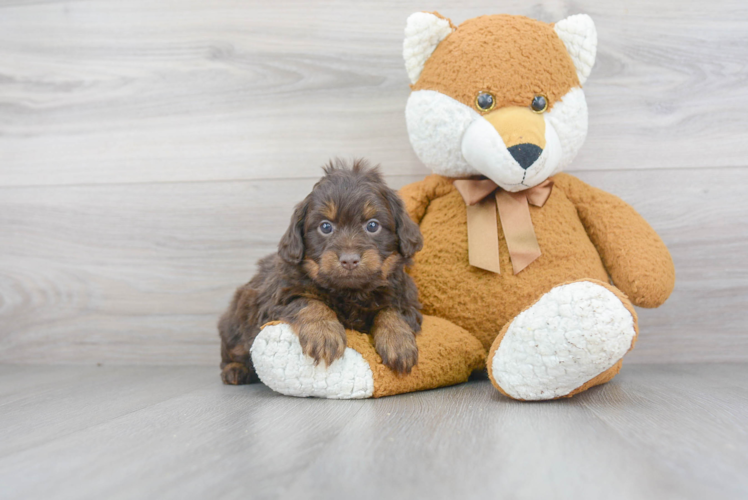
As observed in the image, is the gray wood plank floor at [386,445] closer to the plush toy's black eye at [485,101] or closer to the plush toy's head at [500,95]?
the plush toy's head at [500,95]

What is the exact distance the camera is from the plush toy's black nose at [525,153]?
5.00ft

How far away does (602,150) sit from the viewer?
213 cm

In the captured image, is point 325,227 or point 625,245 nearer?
point 325,227

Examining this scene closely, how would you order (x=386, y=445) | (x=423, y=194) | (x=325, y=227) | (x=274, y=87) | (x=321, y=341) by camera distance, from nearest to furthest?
(x=386, y=445), (x=321, y=341), (x=325, y=227), (x=423, y=194), (x=274, y=87)

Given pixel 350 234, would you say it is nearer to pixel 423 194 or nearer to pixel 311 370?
pixel 311 370

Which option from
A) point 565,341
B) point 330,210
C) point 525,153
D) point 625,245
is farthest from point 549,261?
point 330,210

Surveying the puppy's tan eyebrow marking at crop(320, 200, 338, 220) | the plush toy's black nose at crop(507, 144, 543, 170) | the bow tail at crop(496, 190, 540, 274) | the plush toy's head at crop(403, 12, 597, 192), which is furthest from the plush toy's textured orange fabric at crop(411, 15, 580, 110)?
the puppy's tan eyebrow marking at crop(320, 200, 338, 220)

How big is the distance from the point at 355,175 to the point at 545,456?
89 cm

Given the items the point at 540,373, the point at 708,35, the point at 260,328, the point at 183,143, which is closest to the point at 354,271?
the point at 260,328

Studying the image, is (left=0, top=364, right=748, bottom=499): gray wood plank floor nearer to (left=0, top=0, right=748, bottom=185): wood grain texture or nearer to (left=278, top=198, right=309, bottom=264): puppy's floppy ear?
(left=278, top=198, right=309, bottom=264): puppy's floppy ear

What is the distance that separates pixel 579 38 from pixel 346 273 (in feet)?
3.36

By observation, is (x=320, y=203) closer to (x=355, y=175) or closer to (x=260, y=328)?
(x=355, y=175)

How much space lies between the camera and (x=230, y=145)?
2.26 metres

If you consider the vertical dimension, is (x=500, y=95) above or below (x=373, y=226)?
above
